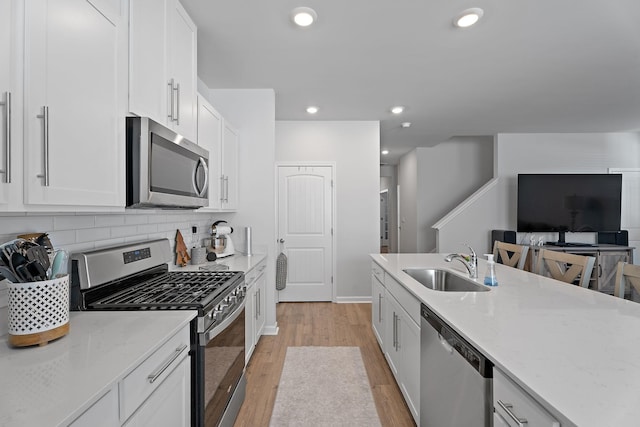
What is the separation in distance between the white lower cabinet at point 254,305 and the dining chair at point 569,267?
2.22 metres

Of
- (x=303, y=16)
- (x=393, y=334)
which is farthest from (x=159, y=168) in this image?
(x=393, y=334)

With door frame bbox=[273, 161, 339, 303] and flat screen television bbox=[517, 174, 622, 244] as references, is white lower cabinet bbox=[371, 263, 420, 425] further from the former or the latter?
flat screen television bbox=[517, 174, 622, 244]

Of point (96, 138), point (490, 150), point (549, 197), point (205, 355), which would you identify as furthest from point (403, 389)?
point (490, 150)

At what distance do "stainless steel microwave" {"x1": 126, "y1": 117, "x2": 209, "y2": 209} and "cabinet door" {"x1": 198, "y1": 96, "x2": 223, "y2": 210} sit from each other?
1.28 feet

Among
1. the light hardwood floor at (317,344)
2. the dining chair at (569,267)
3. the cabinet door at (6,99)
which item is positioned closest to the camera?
the cabinet door at (6,99)

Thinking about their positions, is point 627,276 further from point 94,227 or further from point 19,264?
point 94,227

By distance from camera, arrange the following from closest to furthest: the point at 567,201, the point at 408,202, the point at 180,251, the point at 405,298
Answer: the point at 405,298 → the point at 180,251 → the point at 567,201 → the point at 408,202

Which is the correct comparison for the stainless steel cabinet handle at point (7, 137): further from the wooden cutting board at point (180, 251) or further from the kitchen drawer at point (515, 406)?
the wooden cutting board at point (180, 251)

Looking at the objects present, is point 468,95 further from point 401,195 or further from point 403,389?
point 401,195

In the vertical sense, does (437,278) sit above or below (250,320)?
above

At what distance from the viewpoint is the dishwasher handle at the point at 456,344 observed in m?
1.06

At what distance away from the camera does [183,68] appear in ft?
6.37

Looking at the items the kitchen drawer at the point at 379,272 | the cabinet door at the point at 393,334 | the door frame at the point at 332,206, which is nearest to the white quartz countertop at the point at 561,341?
the cabinet door at the point at 393,334

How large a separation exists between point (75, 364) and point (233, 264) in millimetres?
1719
